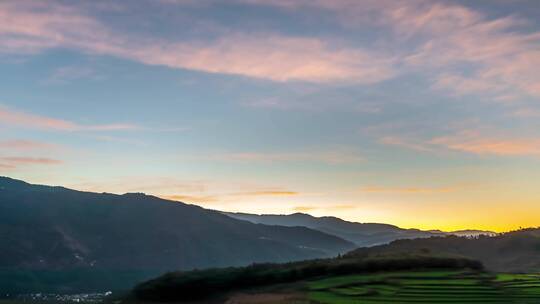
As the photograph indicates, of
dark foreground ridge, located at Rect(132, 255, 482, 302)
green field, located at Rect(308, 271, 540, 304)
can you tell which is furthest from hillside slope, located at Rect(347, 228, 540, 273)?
green field, located at Rect(308, 271, 540, 304)

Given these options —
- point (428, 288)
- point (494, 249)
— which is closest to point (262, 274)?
point (428, 288)

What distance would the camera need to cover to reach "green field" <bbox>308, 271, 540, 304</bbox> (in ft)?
146

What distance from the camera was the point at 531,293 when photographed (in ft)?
150

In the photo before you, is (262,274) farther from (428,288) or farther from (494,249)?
(494,249)

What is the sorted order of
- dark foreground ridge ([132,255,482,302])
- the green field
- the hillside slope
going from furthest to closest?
the hillside slope
dark foreground ridge ([132,255,482,302])
the green field

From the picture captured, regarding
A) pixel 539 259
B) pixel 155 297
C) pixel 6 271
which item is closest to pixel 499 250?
pixel 539 259

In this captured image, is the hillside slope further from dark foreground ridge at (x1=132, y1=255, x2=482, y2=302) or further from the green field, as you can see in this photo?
the green field

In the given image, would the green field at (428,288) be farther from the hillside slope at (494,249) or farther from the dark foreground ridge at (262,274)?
the hillside slope at (494,249)

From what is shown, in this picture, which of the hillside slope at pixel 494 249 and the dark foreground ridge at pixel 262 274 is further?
the hillside slope at pixel 494 249

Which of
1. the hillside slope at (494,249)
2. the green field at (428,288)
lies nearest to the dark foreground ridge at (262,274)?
the green field at (428,288)

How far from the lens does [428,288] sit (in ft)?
161

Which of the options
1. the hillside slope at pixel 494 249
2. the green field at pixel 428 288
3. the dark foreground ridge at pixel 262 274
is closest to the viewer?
the green field at pixel 428 288

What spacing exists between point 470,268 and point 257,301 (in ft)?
90.6

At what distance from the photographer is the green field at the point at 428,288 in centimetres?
4453
